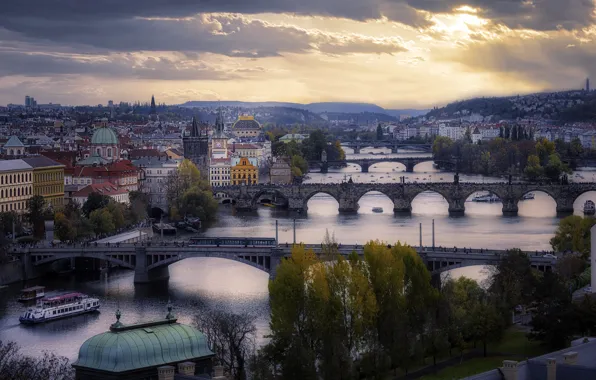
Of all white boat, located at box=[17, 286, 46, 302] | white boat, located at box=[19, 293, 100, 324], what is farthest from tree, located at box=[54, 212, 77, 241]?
white boat, located at box=[19, 293, 100, 324]

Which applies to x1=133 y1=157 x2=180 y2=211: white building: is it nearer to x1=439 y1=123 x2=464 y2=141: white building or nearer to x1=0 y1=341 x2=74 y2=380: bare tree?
x1=0 y1=341 x2=74 y2=380: bare tree

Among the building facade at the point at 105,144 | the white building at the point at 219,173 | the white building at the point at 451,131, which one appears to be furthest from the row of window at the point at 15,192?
the white building at the point at 451,131

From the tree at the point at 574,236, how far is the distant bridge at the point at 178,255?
223 cm

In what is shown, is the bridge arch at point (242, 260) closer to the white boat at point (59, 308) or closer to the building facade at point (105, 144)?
the white boat at point (59, 308)

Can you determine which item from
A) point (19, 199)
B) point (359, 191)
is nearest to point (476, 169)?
point (359, 191)

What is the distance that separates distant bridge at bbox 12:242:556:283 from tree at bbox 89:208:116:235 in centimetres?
583

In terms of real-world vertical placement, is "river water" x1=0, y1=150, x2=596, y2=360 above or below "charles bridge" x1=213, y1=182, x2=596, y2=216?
below

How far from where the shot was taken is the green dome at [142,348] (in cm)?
1731

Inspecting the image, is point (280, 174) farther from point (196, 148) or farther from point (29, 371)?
point (29, 371)

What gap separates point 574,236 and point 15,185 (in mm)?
24559

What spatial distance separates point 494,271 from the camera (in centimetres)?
3369

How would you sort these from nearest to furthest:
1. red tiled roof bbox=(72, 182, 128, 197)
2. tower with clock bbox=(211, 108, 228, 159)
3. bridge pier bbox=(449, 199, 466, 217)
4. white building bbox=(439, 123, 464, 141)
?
1. red tiled roof bbox=(72, 182, 128, 197)
2. bridge pier bbox=(449, 199, 466, 217)
3. tower with clock bbox=(211, 108, 228, 159)
4. white building bbox=(439, 123, 464, 141)

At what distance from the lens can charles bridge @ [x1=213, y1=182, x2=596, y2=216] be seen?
65750 mm

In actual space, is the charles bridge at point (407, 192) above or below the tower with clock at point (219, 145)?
below
